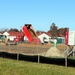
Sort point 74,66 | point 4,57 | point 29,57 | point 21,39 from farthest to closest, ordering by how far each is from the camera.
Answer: point 21,39
point 4,57
point 29,57
point 74,66

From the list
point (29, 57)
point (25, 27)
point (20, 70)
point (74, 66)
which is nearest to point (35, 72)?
point (20, 70)

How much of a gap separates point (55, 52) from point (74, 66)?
48.2 feet

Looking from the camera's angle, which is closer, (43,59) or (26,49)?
(43,59)

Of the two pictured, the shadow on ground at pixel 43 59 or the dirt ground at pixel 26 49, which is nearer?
the shadow on ground at pixel 43 59

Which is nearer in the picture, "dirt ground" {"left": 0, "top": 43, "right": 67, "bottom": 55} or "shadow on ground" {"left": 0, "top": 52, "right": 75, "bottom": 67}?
"shadow on ground" {"left": 0, "top": 52, "right": 75, "bottom": 67}

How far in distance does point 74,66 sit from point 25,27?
34.0 m

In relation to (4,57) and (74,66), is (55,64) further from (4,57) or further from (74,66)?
(4,57)

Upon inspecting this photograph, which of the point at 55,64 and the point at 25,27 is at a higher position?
the point at 25,27

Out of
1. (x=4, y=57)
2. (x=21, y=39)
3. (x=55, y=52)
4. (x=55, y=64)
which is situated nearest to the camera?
(x=55, y=64)

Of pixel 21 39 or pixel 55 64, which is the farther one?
pixel 21 39

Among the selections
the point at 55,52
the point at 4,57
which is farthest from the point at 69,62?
the point at 55,52

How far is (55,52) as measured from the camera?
34062 millimetres

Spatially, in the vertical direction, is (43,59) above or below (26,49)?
above

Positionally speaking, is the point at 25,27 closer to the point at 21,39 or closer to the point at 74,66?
the point at 21,39
